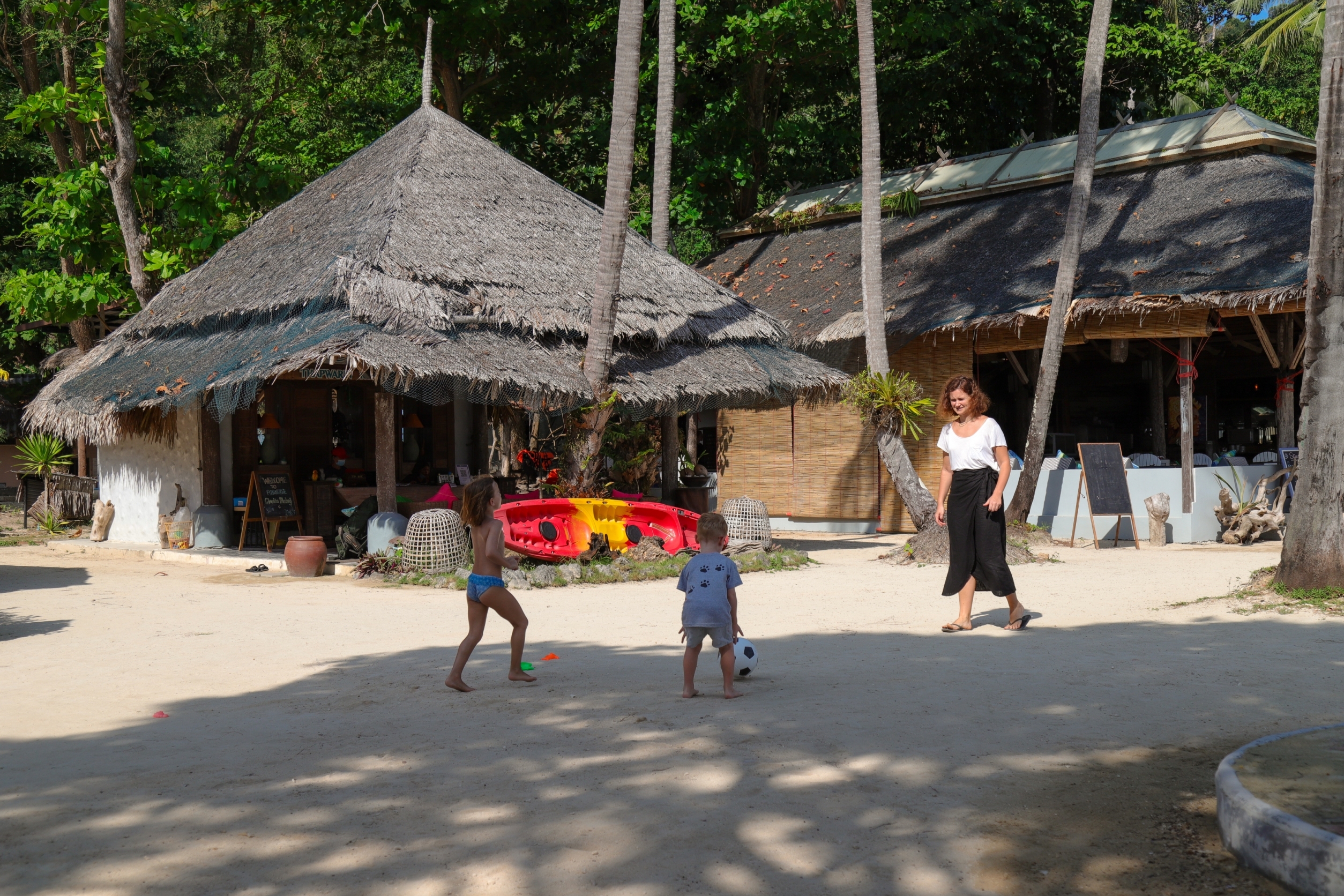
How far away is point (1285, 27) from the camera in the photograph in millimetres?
26828

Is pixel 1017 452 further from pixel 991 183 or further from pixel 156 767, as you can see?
pixel 156 767

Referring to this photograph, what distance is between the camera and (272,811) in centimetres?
381

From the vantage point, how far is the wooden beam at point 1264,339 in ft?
43.1

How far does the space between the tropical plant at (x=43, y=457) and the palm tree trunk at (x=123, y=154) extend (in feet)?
10.5

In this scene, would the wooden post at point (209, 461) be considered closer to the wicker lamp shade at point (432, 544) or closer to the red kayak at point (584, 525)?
the wicker lamp shade at point (432, 544)

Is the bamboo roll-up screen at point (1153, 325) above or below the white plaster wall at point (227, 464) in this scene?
above

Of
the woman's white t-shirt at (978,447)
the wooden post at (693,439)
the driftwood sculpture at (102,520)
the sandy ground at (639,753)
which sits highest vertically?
the wooden post at (693,439)

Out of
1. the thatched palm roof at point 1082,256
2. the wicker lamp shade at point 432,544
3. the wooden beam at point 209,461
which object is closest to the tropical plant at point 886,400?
the thatched palm roof at point 1082,256

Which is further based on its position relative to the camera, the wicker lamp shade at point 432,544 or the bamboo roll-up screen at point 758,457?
the bamboo roll-up screen at point 758,457

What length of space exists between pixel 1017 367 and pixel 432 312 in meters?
8.57

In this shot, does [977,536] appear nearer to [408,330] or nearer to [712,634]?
[712,634]

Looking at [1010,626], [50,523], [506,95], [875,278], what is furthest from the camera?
[506,95]

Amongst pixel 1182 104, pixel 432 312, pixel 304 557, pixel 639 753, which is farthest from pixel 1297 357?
pixel 1182 104

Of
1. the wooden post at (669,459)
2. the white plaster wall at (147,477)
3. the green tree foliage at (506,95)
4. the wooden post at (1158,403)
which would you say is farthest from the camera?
the green tree foliage at (506,95)
